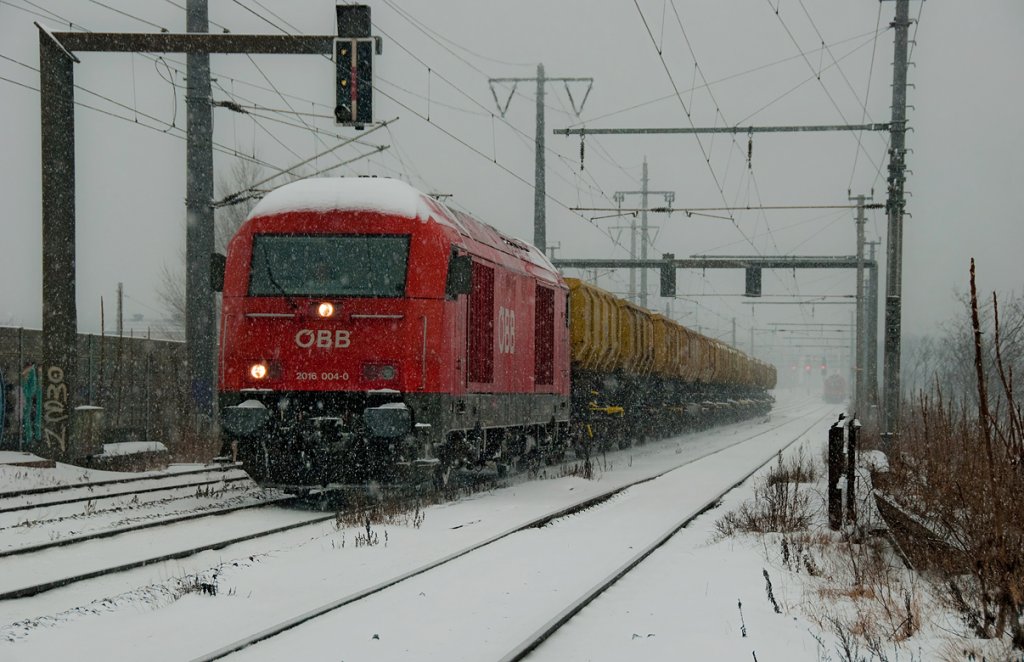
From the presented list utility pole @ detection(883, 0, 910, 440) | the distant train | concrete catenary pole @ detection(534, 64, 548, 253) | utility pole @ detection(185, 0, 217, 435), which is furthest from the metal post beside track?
the distant train

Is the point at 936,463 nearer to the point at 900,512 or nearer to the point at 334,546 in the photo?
the point at 900,512

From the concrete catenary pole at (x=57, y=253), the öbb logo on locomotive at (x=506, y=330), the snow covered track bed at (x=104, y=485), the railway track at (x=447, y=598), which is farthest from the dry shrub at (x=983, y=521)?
the concrete catenary pole at (x=57, y=253)

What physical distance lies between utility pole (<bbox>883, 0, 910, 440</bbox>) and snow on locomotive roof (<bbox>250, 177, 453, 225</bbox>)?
384 inches

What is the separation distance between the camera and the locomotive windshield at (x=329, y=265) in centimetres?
1216

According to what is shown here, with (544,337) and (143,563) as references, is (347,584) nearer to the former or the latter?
(143,563)

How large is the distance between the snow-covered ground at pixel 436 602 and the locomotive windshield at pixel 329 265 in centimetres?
266

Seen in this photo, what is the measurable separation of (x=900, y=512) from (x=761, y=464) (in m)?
12.1

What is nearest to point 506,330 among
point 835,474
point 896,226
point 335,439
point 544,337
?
point 544,337

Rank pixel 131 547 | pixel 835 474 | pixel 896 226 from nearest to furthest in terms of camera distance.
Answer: pixel 131 547 → pixel 835 474 → pixel 896 226

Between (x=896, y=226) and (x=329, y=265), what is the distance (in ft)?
37.7

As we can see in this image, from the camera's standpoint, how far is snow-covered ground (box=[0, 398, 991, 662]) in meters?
5.90

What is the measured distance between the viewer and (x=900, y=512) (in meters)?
8.62

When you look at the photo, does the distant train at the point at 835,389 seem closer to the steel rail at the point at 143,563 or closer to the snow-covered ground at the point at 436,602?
the snow-covered ground at the point at 436,602

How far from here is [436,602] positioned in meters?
7.05
